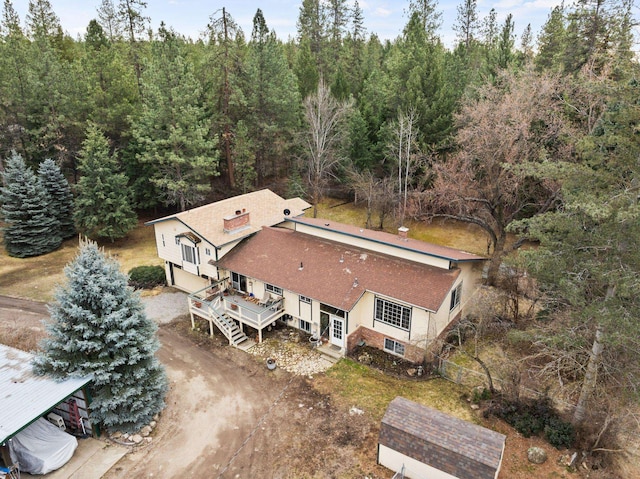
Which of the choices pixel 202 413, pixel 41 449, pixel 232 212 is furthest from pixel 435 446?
pixel 232 212

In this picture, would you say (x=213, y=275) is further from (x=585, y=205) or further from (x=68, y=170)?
(x=68, y=170)

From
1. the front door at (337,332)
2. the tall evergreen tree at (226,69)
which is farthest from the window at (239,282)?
the tall evergreen tree at (226,69)

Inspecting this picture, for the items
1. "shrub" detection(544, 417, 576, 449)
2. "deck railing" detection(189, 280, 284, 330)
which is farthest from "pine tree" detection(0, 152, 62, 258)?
"shrub" detection(544, 417, 576, 449)

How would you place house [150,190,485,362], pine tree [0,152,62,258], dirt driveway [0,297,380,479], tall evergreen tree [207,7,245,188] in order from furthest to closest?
1. tall evergreen tree [207,7,245,188]
2. pine tree [0,152,62,258]
3. house [150,190,485,362]
4. dirt driveway [0,297,380,479]

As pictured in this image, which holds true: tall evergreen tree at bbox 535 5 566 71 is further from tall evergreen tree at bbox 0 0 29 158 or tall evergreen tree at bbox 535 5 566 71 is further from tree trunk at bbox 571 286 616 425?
tall evergreen tree at bbox 0 0 29 158

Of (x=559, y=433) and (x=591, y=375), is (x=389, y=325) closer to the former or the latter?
(x=559, y=433)

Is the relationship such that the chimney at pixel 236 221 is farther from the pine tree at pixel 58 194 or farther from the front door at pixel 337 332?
the pine tree at pixel 58 194

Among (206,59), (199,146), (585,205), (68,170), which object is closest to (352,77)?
(206,59)
